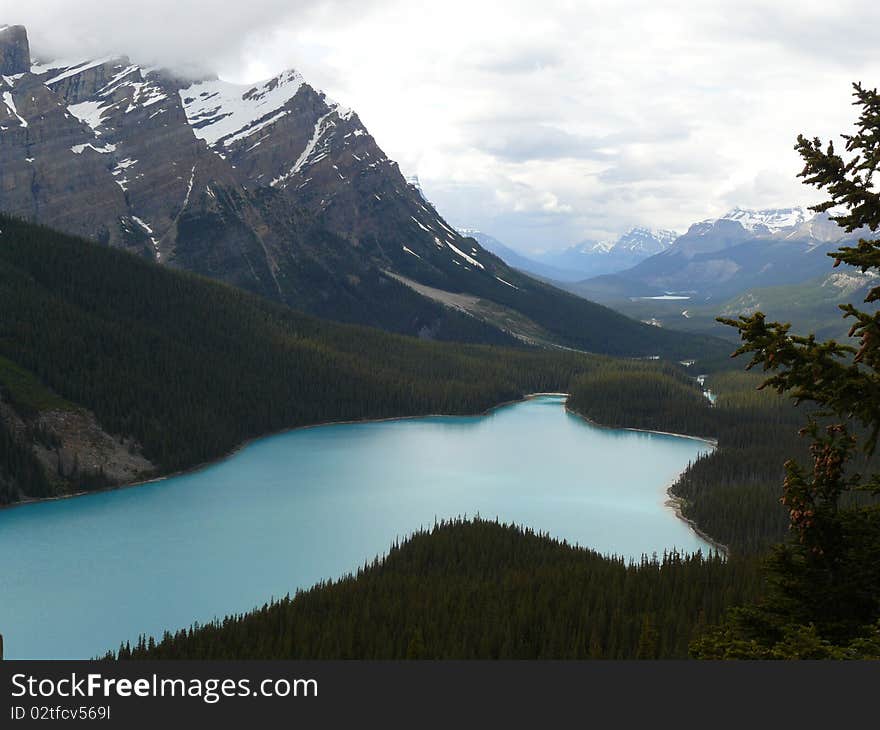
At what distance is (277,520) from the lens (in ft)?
393

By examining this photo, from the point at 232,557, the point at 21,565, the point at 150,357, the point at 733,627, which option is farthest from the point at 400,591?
the point at 150,357

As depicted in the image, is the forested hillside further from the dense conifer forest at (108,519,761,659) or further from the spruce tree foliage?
the spruce tree foliage

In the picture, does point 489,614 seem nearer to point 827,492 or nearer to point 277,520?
point 827,492

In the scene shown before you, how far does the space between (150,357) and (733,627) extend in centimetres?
17261

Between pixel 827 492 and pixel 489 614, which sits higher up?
pixel 827 492

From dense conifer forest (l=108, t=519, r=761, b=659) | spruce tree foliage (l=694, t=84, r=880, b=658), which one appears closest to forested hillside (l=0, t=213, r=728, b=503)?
A: dense conifer forest (l=108, t=519, r=761, b=659)

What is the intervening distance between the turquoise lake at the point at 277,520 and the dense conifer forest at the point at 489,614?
12.2 meters

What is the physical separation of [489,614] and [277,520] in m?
57.9

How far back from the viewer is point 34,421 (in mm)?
137625

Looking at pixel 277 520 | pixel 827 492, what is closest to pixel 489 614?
pixel 827 492

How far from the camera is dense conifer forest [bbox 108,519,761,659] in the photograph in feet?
203

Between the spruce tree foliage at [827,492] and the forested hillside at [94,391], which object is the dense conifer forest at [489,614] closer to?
the spruce tree foliage at [827,492]

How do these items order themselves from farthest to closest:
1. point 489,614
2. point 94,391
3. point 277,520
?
point 94,391 < point 277,520 < point 489,614

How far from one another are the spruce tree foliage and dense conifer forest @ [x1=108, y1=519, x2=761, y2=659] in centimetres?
3318
